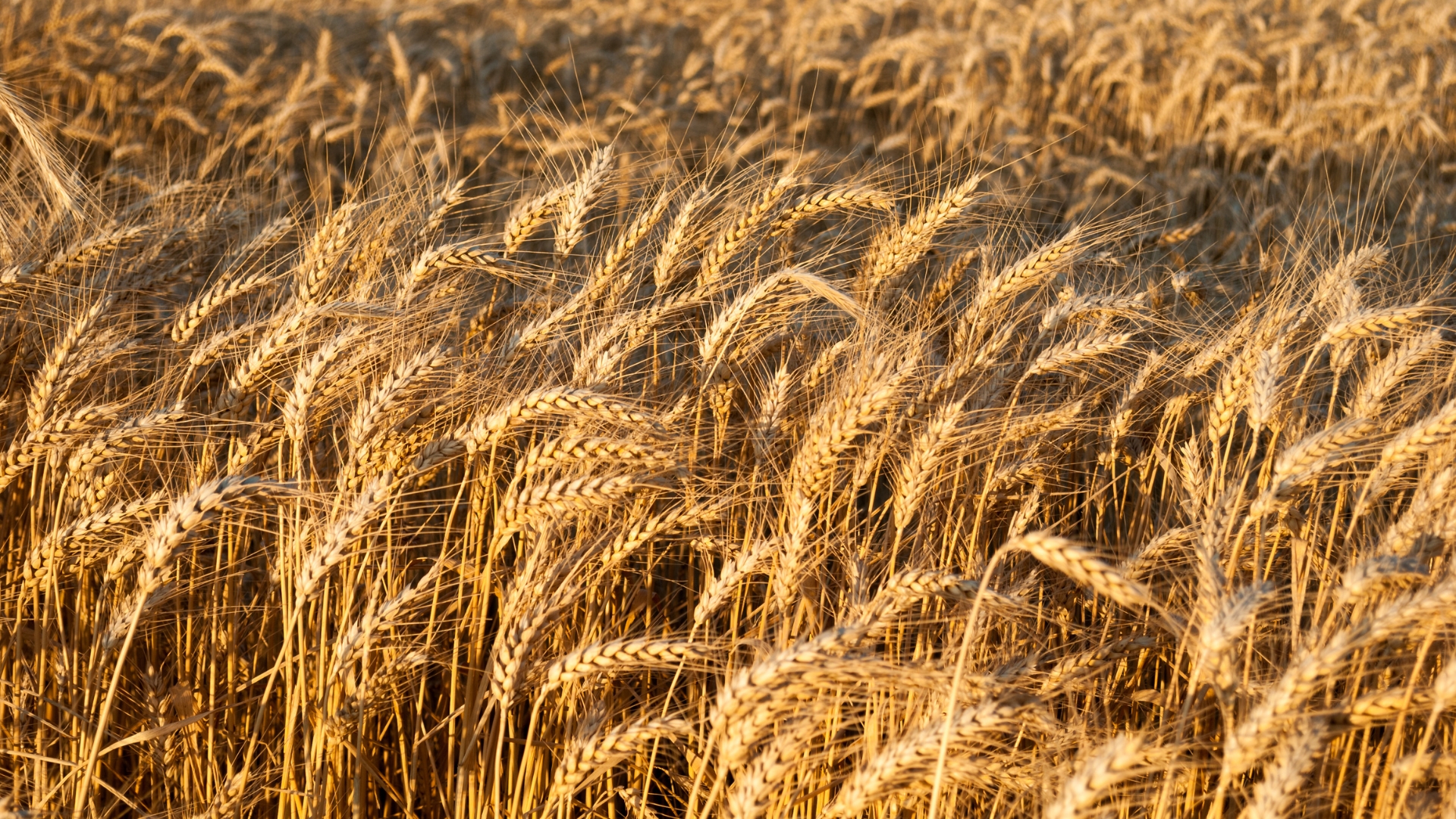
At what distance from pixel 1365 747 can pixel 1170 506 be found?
2.05ft

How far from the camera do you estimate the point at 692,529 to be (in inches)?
84.4

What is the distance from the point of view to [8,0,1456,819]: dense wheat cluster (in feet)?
4.83

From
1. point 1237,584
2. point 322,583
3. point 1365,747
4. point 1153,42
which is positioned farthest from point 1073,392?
point 1153,42

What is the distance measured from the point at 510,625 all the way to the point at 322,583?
326mm

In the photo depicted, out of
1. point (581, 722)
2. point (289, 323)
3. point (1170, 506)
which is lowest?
point (581, 722)

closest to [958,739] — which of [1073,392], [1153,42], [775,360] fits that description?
[1073,392]

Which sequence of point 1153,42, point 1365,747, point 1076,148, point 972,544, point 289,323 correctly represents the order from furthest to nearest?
point 1153,42
point 1076,148
point 972,544
point 289,323
point 1365,747

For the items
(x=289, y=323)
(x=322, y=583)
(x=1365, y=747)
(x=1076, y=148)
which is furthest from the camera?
(x=1076, y=148)

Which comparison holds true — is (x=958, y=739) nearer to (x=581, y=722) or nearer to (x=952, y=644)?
(x=952, y=644)

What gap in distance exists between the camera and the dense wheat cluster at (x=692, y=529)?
4.83 ft

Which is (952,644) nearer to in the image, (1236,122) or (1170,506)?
(1170,506)

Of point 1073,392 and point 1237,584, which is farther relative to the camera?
point 1073,392

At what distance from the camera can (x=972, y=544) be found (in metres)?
1.98

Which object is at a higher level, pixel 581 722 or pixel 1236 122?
pixel 1236 122
